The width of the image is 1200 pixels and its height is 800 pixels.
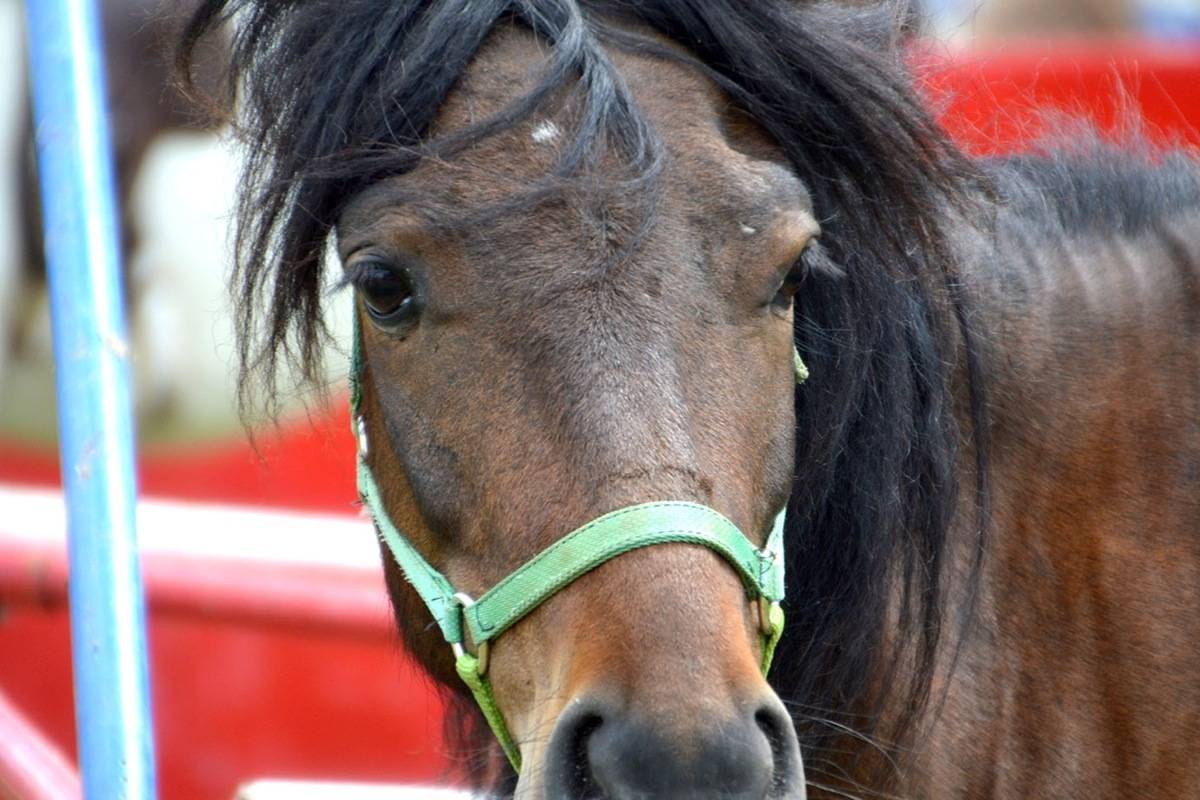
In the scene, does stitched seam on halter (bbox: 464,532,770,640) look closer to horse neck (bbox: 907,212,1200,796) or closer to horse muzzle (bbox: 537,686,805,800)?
horse muzzle (bbox: 537,686,805,800)

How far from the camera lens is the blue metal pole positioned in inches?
77.4

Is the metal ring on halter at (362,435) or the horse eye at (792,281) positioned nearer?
the horse eye at (792,281)

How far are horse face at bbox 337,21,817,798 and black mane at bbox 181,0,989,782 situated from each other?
7cm

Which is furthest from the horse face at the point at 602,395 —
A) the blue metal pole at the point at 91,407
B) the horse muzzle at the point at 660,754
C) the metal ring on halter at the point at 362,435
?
the blue metal pole at the point at 91,407

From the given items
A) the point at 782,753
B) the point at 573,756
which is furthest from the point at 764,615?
the point at 573,756

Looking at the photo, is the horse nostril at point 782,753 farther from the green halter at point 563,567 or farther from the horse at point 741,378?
the green halter at point 563,567

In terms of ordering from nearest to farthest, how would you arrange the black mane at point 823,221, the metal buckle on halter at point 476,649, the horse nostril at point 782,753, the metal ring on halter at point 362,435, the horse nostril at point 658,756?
the horse nostril at point 658,756
the horse nostril at point 782,753
the metal buckle on halter at point 476,649
the black mane at point 823,221
the metal ring on halter at point 362,435

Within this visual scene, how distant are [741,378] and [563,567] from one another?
364 millimetres

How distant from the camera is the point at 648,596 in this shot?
65.4 inches

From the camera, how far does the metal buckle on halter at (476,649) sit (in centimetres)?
189

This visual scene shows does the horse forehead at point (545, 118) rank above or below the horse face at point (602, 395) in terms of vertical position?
above

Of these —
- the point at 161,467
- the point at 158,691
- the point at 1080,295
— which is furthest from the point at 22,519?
the point at 1080,295

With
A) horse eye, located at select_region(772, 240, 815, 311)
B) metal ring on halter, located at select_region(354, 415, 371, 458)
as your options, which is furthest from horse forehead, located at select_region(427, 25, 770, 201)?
metal ring on halter, located at select_region(354, 415, 371, 458)

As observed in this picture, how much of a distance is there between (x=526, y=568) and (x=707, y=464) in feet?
0.87
